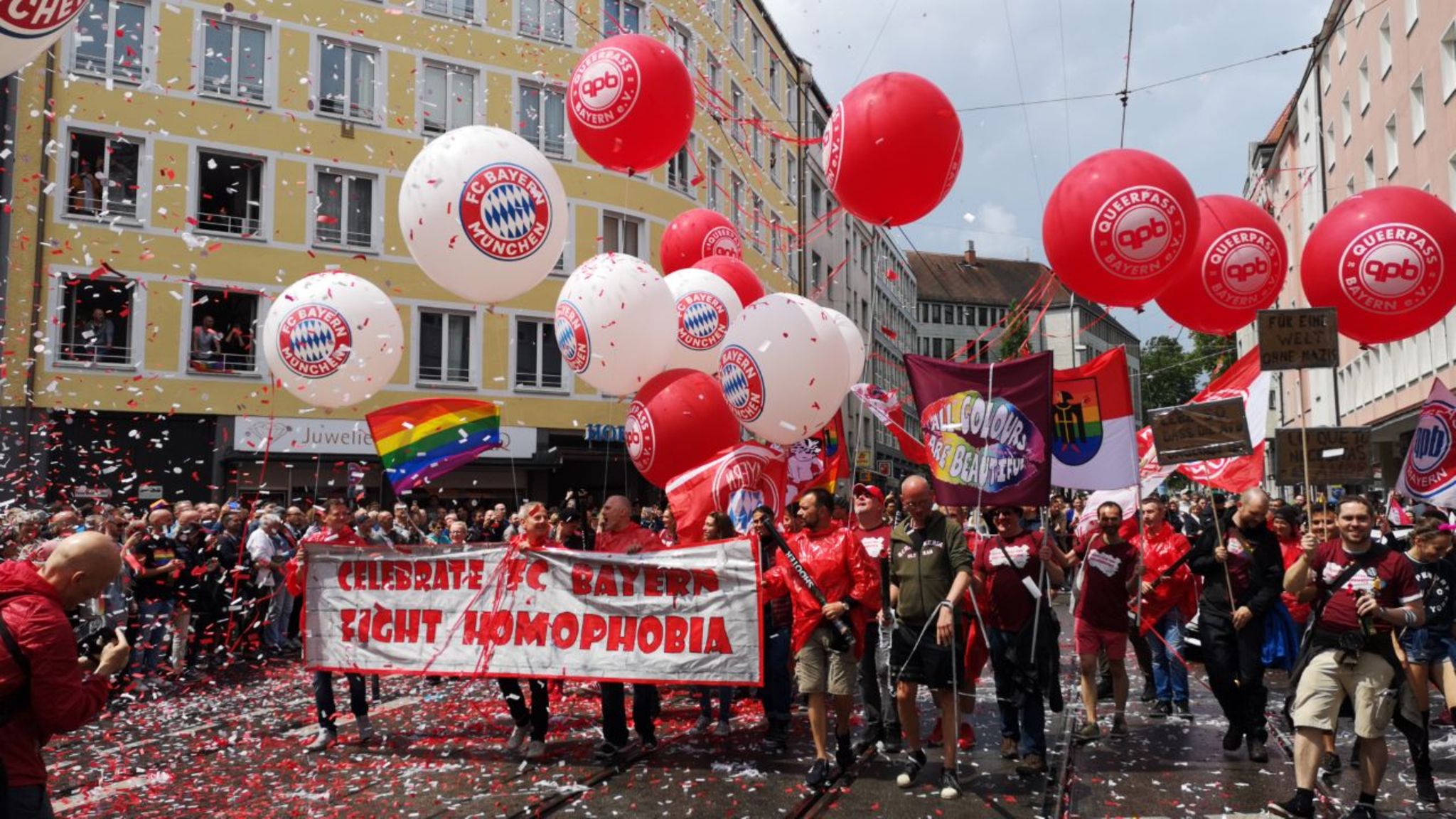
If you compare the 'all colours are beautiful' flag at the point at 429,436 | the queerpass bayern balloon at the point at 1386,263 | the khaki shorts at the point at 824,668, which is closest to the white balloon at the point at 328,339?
the 'all colours are beautiful' flag at the point at 429,436

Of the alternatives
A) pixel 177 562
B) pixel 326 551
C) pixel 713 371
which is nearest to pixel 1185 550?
pixel 713 371

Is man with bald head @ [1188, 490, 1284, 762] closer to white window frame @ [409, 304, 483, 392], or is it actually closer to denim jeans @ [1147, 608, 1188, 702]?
denim jeans @ [1147, 608, 1188, 702]

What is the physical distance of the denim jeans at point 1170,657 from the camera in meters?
9.54

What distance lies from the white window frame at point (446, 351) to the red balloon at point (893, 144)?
1922 centimetres

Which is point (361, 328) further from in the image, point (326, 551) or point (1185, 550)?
point (1185, 550)

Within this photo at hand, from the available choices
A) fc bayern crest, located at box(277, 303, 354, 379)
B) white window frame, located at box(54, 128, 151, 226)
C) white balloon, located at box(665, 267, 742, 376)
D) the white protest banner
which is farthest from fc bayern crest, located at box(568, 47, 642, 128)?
white window frame, located at box(54, 128, 151, 226)

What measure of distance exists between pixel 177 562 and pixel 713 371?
6373 mm

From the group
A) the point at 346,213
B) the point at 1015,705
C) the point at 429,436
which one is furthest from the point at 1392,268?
the point at 346,213

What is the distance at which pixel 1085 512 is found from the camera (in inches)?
525

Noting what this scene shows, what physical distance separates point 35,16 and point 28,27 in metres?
Result: 0.05

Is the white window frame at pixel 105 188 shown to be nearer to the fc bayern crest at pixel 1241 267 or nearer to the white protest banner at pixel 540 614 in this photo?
the white protest banner at pixel 540 614

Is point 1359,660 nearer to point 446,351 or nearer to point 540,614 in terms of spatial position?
point 540,614

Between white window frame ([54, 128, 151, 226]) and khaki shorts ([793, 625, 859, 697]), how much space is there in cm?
2133

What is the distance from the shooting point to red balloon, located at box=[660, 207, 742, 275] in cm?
1384
